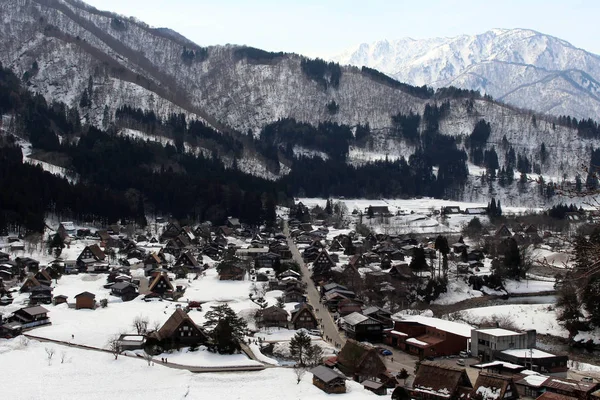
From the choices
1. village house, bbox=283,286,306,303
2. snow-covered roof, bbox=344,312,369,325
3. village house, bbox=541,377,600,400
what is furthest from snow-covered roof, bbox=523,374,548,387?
village house, bbox=283,286,306,303

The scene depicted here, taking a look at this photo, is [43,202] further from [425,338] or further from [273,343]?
[425,338]

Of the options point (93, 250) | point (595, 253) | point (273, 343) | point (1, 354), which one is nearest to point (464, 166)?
point (93, 250)

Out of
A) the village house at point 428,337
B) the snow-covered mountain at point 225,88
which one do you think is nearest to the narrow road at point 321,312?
the village house at point 428,337

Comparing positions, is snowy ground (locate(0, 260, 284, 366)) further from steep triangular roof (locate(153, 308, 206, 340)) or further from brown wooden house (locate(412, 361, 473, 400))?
brown wooden house (locate(412, 361, 473, 400))

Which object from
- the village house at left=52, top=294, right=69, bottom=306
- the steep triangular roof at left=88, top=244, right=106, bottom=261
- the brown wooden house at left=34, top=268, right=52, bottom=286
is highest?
the steep triangular roof at left=88, top=244, right=106, bottom=261

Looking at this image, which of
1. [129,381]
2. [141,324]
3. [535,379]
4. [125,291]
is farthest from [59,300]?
[535,379]
